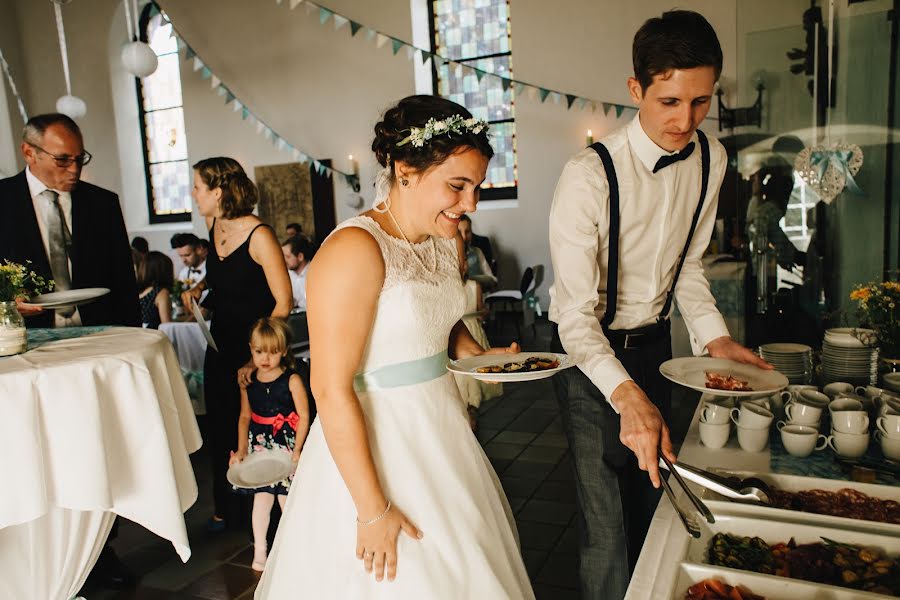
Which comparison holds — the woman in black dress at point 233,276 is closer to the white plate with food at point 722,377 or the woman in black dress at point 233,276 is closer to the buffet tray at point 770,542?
the white plate with food at point 722,377

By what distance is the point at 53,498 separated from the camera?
202 centimetres

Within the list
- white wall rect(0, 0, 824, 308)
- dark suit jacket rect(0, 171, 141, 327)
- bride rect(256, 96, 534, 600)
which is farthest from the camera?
white wall rect(0, 0, 824, 308)

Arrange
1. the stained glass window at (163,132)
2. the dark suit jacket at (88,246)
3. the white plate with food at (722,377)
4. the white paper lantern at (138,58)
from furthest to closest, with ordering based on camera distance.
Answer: the stained glass window at (163,132) < the white paper lantern at (138,58) < the dark suit jacket at (88,246) < the white plate with food at (722,377)

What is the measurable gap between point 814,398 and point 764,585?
94 cm

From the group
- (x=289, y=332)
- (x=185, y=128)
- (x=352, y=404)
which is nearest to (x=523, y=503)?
(x=289, y=332)

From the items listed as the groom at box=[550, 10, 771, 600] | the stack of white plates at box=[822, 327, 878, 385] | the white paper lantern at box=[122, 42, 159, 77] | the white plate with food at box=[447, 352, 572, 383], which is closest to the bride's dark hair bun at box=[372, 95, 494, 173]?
the groom at box=[550, 10, 771, 600]

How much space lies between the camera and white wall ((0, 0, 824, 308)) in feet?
27.9

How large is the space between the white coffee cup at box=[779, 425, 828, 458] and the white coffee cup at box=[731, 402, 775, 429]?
5 cm

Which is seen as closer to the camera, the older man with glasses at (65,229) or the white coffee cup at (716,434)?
the white coffee cup at (716,434)

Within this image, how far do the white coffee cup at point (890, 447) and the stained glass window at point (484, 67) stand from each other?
809 centimetres

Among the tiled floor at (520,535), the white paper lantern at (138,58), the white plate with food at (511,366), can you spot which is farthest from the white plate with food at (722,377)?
the white paper lantern at (138,58)

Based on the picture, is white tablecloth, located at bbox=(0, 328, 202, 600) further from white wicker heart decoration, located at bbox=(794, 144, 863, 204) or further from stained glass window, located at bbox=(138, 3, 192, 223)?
stained glass window, located at bbox=(138, 3, 192, 223)

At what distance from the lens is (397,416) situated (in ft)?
4.94

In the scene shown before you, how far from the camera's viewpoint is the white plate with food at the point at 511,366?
1.51 meters
